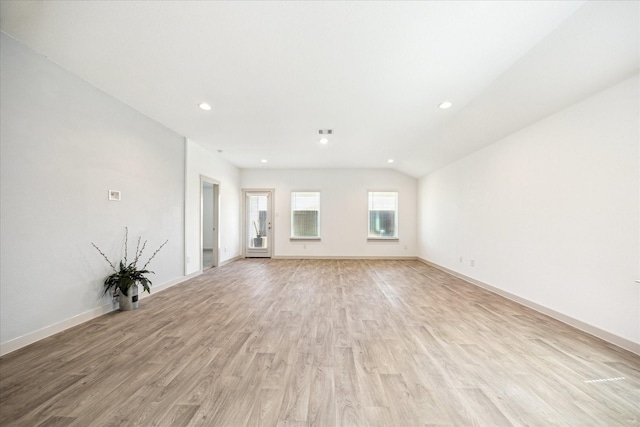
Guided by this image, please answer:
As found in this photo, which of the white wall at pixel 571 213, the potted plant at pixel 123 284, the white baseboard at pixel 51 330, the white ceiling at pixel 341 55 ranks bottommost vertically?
the white baseboard at pixel 51 330

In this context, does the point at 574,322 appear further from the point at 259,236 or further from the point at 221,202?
the point at 259,236

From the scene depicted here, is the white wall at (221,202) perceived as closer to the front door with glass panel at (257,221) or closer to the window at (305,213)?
the front door with glass panel at (257,221)

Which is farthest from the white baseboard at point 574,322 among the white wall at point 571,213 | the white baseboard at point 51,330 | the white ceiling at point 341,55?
the white baseboard at point 51,330

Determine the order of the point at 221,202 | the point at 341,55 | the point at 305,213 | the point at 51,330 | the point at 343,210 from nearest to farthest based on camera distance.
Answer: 1. the point at 341,55
2. the point at 51,330
3. the point at 221,202
4. the point at 343,210
5. the point at 305,213

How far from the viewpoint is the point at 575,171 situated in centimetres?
282

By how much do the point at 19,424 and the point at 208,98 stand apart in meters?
3.28

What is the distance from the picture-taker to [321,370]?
6.40ft

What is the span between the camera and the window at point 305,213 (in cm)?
780

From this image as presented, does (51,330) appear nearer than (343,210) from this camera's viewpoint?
Yes

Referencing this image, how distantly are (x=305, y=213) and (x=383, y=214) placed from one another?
2406mm

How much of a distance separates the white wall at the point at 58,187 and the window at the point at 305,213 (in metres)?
4.37

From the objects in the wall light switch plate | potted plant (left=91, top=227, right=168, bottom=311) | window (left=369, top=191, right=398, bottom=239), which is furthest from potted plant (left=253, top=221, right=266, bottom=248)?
the wall light switch plate

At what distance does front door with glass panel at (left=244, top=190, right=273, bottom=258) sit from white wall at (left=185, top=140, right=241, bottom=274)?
11.7 inches

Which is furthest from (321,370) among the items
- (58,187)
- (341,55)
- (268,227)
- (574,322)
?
(268,227)
